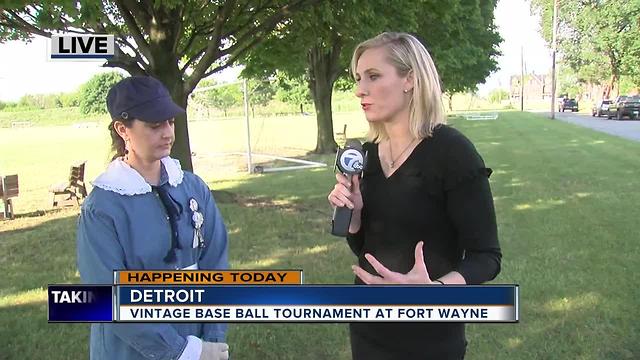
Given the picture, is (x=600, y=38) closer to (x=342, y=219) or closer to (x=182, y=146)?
(x=182, y=146)

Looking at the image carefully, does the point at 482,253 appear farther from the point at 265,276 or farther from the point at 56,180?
the point at 56,180

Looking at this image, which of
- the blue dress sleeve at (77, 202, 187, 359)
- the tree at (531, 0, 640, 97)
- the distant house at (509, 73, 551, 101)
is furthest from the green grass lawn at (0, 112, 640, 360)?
the distant house at (509, 73, 551, 101)

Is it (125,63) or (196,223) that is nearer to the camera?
(196,223)

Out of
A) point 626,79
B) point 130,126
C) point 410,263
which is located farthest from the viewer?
point 626,79

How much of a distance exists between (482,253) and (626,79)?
236 ft

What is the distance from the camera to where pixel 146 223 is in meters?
2.14

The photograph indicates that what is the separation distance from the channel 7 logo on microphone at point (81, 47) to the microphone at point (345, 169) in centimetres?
577

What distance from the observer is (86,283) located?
212cm

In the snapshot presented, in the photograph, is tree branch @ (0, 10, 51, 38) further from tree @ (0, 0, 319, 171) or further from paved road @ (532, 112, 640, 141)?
paved road @ (532, 112, 640, 141)

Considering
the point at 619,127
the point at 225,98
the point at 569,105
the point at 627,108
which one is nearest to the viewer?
the point at 225,98

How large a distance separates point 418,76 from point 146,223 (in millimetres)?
1101

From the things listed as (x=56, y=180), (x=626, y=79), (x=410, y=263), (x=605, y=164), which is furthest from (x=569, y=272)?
(x=626, y=79)

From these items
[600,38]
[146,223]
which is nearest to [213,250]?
[146,223]

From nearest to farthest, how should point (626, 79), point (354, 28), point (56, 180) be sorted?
point (354, 28)
point (56, 180)
point (626, 79)
